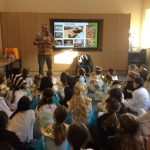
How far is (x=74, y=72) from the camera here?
8016mm

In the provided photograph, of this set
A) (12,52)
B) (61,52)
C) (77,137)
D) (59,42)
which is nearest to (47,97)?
(77,137)

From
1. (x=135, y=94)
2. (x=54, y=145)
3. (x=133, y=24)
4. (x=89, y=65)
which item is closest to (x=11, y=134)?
(x=54, y=145)

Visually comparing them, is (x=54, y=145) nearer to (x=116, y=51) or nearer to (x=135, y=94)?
(x=135, y=94)

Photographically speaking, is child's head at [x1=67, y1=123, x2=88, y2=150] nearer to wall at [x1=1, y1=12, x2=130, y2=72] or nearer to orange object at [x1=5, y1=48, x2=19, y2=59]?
orange object at [x1=5, y1=48, x2=19, y2=59]

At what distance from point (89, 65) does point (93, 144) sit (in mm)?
4939

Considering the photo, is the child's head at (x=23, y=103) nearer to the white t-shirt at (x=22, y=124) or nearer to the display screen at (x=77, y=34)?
the white t-shirt at (x=22, y=124)

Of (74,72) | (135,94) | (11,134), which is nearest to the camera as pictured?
(11,134)

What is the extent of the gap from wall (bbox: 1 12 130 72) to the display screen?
21cm

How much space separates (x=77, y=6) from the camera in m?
8.15

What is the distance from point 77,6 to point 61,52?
171 centimetres

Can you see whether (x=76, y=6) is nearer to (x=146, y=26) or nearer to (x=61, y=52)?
(x=61, y=52)

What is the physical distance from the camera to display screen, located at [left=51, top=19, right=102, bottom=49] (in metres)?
7.84

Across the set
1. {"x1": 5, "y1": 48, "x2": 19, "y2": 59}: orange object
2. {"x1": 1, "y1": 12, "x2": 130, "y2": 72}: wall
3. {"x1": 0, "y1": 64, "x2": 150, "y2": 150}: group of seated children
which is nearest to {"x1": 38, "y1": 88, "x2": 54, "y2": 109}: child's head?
{"x1": 0, "y1": 64, "x2": 150, "y2": 150}: group of seated children

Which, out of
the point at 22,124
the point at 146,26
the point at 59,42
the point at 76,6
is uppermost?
the point at 76,6
